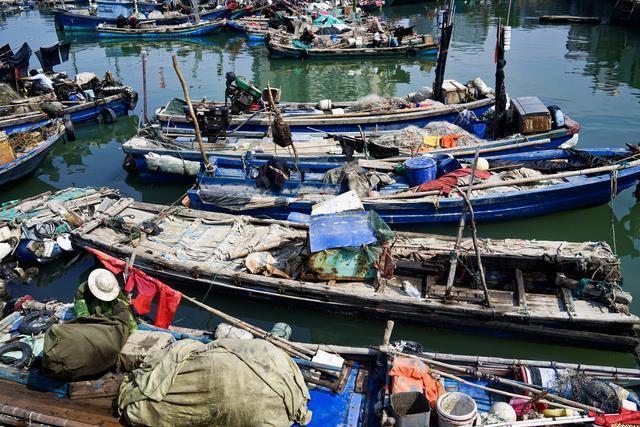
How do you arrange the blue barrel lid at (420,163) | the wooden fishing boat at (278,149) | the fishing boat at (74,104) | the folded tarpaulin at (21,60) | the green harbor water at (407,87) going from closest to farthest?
the green harbor water at (407,87) → the blue barrel lid at (420,163) → the wooden fishing boat at (278,149) → the fishing boat at (74,104) → the folded tarpaulin at (21,60)

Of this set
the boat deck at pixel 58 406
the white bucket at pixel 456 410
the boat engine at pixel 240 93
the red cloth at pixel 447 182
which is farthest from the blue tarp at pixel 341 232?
the boat engine at pixel 240 93

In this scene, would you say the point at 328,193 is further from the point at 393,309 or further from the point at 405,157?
the point at 393,309

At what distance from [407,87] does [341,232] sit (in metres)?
20.7

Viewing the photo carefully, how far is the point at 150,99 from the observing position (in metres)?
25.8

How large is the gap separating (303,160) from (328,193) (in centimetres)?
191

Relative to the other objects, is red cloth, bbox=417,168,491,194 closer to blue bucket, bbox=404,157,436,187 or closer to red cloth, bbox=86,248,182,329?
blue bucket, bbox=404,157,436,187

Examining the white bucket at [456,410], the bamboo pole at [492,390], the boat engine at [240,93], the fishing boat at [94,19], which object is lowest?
the bamboo pole at [492,390]

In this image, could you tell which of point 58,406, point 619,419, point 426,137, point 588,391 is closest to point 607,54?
point 426,137

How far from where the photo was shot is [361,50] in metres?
32.1

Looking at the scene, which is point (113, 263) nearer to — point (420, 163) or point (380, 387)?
point (380, 387)

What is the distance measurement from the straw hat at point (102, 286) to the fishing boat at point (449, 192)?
217 inches

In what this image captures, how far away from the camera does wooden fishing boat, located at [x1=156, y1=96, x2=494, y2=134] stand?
1653cm

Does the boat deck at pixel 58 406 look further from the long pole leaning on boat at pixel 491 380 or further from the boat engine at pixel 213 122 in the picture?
the boat engine at pixel 213 122

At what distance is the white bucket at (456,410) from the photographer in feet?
18.4
